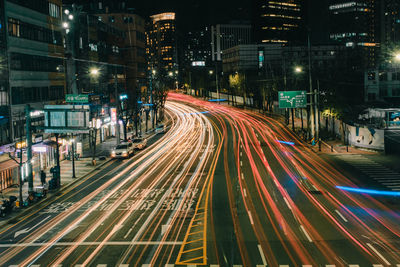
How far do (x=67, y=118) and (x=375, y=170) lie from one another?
28.0 m

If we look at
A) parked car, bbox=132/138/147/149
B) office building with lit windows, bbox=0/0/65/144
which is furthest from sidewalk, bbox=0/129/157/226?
office building with lit windows, bbox=0/0/65/144

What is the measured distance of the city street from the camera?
55.6 feet

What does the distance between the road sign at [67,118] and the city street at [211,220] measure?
5.17 metres

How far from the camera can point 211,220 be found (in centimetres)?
2200

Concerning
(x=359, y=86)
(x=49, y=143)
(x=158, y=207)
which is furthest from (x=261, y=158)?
(x=359, y=86)

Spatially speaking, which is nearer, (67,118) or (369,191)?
(369,191)

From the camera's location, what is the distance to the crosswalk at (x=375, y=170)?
101 feet

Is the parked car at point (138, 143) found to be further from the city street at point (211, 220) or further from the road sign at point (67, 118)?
the road sign at point (67, 118)

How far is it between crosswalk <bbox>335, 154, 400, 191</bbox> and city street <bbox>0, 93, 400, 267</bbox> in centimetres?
238

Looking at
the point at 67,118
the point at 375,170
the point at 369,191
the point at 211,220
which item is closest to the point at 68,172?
the point at 67,118

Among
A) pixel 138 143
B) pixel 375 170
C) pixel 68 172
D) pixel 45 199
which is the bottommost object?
pixel 45 199

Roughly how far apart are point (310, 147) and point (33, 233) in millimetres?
36908

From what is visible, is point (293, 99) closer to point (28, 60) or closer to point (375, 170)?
point (375, 170)

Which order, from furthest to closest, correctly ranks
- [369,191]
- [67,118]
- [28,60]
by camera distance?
1. [28,60]
2. [67,118]
3. [369,191]
